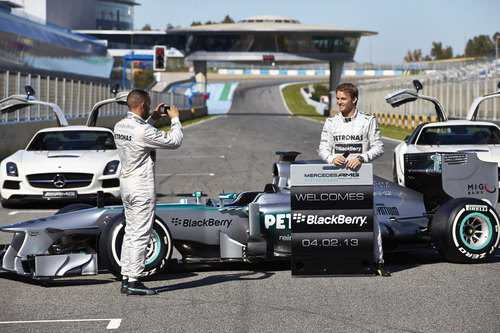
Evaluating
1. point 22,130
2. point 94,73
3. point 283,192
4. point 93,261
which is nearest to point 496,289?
point 283,192

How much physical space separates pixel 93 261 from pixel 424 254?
3.54 meters

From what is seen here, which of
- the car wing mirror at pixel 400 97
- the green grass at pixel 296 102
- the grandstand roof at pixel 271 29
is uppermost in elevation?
the grandstand roof at pixel 271 29

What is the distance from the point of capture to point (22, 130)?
24.1m

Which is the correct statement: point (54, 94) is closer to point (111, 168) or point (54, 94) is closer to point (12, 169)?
point (12, 169)

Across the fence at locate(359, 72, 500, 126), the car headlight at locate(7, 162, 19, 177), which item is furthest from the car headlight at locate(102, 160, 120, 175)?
the fence at locate(359, 72, 500, 126)

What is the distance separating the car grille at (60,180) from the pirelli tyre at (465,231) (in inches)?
270

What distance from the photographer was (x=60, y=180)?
13086 millimetres

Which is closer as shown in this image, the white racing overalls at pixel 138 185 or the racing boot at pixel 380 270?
the white racing overalls at pixel 138 185

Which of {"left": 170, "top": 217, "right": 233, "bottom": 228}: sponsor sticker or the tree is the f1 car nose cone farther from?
the tree

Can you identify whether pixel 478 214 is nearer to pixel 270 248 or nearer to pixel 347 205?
pixel 347 205

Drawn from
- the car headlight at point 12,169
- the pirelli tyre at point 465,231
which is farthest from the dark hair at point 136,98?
the car headlight at point 12,169

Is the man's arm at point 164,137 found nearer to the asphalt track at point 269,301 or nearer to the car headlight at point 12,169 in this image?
the asphalt track at point 269,301

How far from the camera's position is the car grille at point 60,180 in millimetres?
13055

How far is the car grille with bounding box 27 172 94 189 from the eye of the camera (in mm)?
13055
